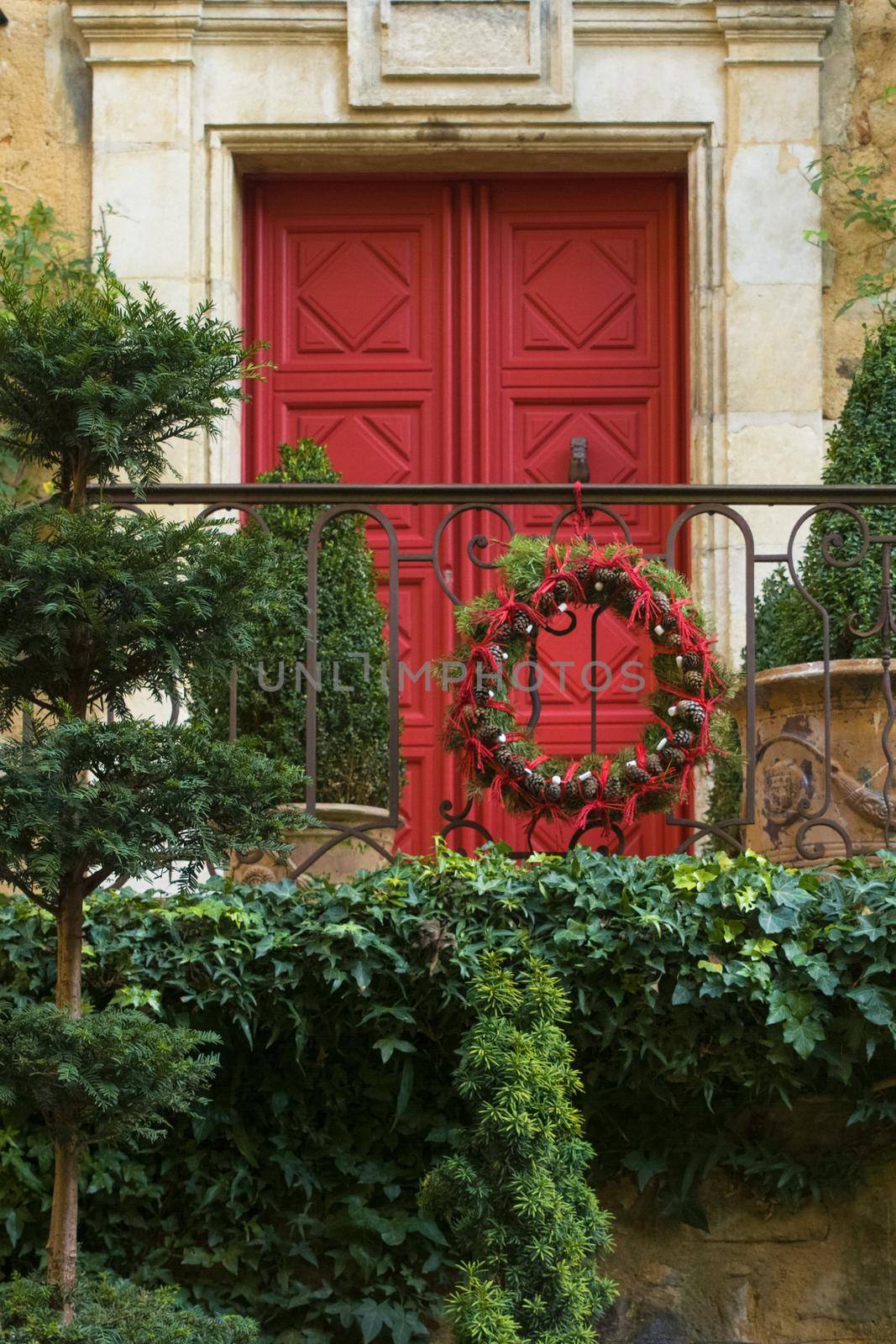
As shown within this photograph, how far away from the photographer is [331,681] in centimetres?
551

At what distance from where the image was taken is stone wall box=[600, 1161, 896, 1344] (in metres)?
4.27

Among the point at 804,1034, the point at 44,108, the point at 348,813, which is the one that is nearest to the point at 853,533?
the point at 348,813

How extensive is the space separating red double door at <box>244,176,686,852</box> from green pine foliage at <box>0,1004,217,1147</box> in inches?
155

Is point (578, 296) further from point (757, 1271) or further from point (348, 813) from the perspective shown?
point (757, 1271)

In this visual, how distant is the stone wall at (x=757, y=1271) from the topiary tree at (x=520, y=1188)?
0.55 m

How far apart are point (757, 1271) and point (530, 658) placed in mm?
1576

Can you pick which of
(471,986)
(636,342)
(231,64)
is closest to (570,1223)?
(471,986)

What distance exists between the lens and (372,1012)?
4152mm

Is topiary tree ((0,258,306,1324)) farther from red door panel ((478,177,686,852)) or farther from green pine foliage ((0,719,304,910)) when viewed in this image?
red door panel ((478,177,686,852))

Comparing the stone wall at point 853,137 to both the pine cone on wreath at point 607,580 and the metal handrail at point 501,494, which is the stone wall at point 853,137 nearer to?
the metal handrail at point 501,494

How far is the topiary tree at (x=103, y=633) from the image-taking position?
11.1 feet

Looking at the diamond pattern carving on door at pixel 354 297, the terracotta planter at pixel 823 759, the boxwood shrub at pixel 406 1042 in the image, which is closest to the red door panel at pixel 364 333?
the diamond pattern carving on door at pixel 354 297

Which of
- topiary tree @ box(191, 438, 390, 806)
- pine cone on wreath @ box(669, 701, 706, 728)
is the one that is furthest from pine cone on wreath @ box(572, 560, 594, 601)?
topiary tree @ box(191, 438, 390, 806)
